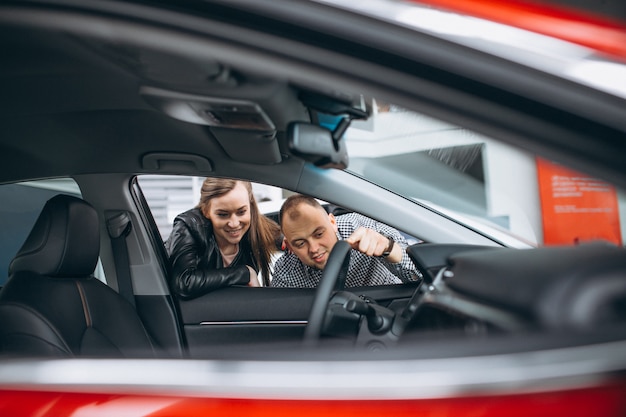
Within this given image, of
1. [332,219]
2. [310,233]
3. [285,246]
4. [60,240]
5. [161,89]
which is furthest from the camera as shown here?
[285,246]

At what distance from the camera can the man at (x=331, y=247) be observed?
1.88 m

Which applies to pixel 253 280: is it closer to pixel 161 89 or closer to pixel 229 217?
pixel 229 217

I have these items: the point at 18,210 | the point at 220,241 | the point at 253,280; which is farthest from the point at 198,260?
the point at 18,210

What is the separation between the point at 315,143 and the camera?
80 cm

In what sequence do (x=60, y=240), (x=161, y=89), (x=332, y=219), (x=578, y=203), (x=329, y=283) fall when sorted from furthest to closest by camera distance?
(x=332, y=219) → (x=60, y=240) → (x=329, y=283) → (x=161, y=89) → (x=578, y=203)

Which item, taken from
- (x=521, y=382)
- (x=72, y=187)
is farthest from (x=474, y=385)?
(x=72, y=187)

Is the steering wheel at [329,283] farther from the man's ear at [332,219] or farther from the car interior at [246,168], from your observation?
the man's ear at [332,219]

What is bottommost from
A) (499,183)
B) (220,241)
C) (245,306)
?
(245,306)

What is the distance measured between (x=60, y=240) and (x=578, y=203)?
140 cm

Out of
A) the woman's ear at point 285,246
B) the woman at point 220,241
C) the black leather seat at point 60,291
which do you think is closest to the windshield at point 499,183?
the black leather seat at point 60,291

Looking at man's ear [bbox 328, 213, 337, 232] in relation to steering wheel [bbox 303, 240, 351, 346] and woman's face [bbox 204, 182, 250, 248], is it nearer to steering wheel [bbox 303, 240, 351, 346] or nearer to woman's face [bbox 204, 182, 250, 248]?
steering wheel [bbox 303, 240, 351, 346]

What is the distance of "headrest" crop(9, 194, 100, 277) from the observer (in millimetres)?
1666

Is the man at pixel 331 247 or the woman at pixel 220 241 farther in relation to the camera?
the woman at pixel 220 241

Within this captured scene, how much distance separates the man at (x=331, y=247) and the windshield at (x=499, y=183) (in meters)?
0.59
